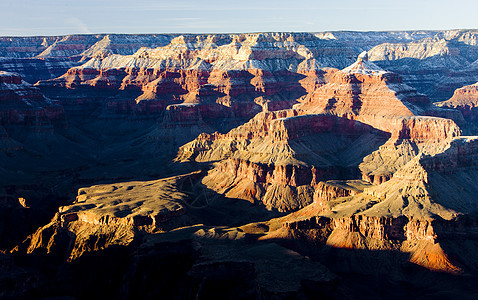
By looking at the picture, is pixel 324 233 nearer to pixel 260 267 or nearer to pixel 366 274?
pixel 366 274

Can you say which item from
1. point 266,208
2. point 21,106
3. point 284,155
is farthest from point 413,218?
point 21,106

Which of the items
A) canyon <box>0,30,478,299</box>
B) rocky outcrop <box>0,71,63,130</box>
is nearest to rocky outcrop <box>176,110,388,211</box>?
canyon <box>0,30,478,299</box>

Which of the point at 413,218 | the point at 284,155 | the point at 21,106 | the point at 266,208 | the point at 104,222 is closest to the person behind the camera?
the point at 413,218

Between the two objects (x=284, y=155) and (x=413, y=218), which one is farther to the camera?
(x=284, y=155)

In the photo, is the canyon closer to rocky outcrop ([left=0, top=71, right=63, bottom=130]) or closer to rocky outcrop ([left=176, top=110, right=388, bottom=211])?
rocky outcrop ([left=176, top=110, right=388, bottom=211])

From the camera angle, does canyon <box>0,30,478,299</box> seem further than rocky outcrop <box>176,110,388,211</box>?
No

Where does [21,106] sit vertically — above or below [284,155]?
above

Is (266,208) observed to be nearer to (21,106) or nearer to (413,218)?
(413,218)

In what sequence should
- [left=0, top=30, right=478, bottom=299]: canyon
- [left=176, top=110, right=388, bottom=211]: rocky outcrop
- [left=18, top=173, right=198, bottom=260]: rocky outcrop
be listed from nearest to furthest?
[left=0, top=30, right=478, bottom=299]: canyon → [left=18, top=173, right=198, bottom=260]: rocky outcrop → [left=176, top=110, right=388, bottom=211]: rocky outcrop

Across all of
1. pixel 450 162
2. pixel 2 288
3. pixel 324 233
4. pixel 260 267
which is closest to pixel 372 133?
pixel 450 162

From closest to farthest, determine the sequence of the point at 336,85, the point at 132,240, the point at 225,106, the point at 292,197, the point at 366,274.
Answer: the point at 366,274 < the point at 132,240 < the point at 292,197 < the point at 336,85 < the point at 225,106

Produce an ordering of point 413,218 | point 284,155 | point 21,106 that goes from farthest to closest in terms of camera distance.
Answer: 1. point 21,106
2. point 284,155
3. point 413,218
